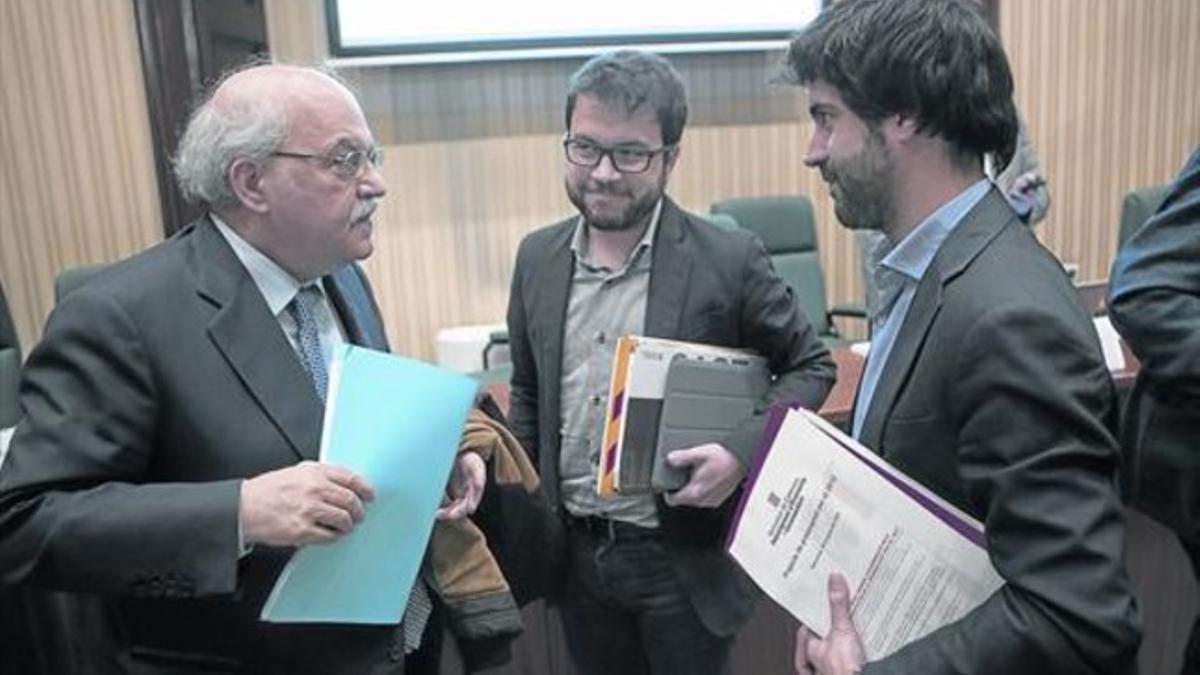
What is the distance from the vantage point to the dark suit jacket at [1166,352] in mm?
1025

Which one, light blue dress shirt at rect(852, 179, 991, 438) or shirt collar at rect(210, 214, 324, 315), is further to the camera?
shirt collar at rect(210, 214, 324, 315)

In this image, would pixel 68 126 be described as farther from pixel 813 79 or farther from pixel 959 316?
pixel 959 316

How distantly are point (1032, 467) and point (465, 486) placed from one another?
2.49 ft

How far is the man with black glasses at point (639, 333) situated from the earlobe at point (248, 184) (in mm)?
551

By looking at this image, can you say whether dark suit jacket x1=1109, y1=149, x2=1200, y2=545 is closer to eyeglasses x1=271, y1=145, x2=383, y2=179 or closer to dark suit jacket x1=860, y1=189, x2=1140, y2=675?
dark suit jacket x1=860, y1=189, x2=1140, y2=675

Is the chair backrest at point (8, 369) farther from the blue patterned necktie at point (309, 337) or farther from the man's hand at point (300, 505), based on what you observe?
the man's hand at point (300, 505)

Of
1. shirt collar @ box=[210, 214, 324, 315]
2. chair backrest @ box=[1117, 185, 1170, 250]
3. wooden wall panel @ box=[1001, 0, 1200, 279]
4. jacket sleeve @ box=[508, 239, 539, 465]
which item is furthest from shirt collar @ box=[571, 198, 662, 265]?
wooden wall panel @ box=[1001, 0, 1200, 279]

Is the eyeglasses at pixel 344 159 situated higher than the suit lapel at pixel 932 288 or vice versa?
the eyeglasses at pixel 344 159

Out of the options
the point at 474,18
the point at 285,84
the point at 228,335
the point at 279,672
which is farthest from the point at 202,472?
the point at 474,18

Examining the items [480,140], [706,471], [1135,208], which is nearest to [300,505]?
[706,471]

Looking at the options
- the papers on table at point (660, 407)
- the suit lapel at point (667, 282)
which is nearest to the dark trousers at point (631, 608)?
the papers on table at point (660, 407)

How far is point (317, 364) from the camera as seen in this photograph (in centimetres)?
126

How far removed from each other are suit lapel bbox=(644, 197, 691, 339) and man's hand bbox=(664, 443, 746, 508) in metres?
0.20

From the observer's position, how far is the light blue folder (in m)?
1.06
